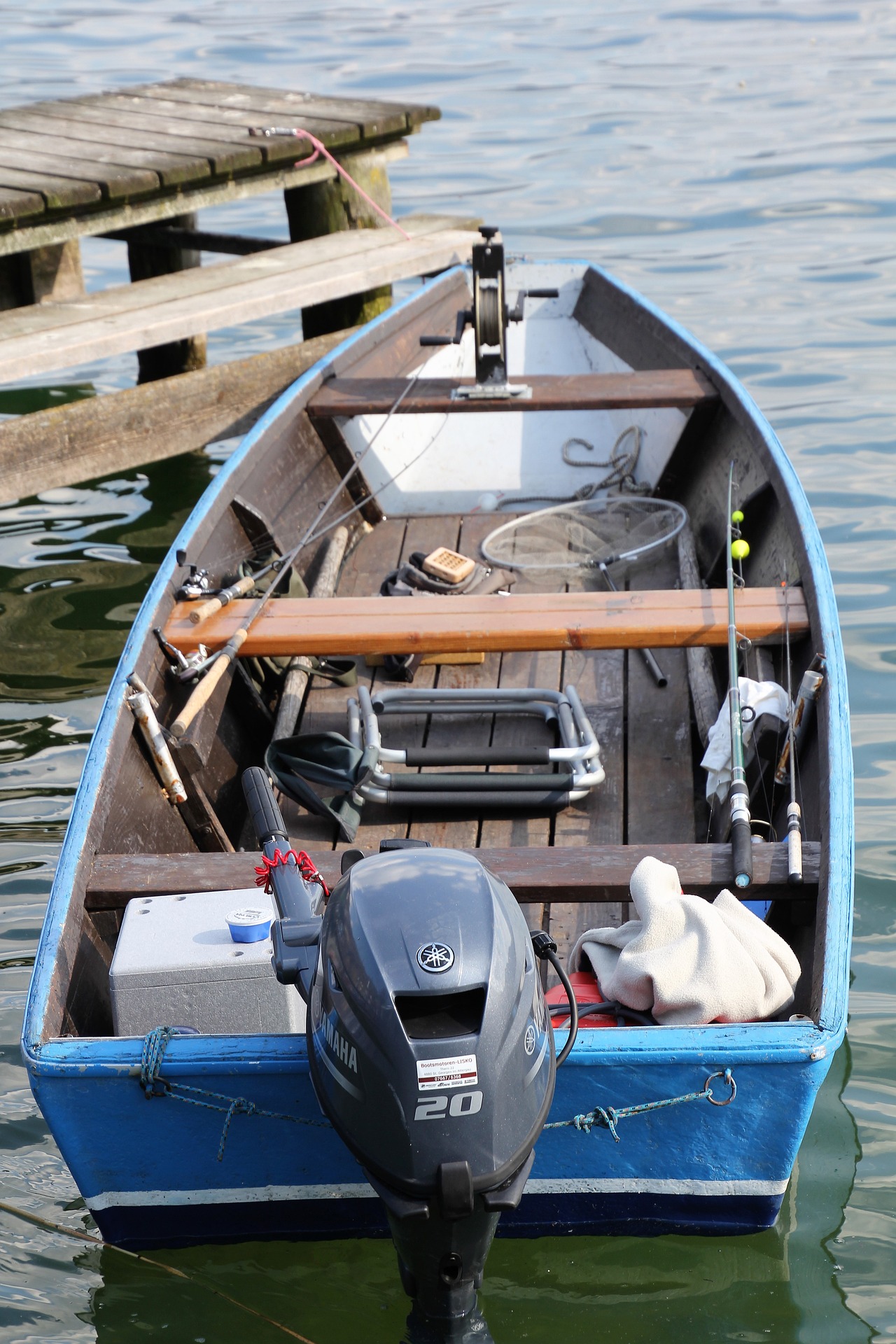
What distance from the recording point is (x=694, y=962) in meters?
2.57

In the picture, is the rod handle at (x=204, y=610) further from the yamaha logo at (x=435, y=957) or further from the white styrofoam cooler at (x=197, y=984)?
the yamaha logo at (x=435, y=957)

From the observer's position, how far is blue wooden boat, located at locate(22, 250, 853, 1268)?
2445 millimetres

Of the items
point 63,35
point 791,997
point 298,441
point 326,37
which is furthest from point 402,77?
point 791,997

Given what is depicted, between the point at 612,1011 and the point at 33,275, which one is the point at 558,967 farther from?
the point at 33,275

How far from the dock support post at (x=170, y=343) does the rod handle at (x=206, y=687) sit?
4321mm

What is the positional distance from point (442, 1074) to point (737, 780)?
148 centimetres

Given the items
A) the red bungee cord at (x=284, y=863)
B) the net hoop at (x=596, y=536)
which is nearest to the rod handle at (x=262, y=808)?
the red bungee cord at (x=284, y=863)

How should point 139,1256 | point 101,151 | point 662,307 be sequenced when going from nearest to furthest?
1. point 139,1256
2. point 101,151
3. point 662,307

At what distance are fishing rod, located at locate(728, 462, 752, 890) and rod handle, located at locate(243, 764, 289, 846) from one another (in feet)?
3.20

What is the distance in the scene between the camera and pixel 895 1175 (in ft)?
10.6

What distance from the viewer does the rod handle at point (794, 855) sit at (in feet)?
9.44

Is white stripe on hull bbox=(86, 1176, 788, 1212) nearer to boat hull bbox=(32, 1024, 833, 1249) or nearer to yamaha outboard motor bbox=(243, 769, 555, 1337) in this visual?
boat hull bbox=(32, 1024, 833, 1249)

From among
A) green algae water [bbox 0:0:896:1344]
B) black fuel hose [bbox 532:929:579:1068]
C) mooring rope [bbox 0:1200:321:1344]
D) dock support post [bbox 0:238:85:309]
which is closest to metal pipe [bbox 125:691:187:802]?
green algae water [bbox 0:0:896:1344]

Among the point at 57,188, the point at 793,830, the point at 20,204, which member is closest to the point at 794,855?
the point at 793,830
